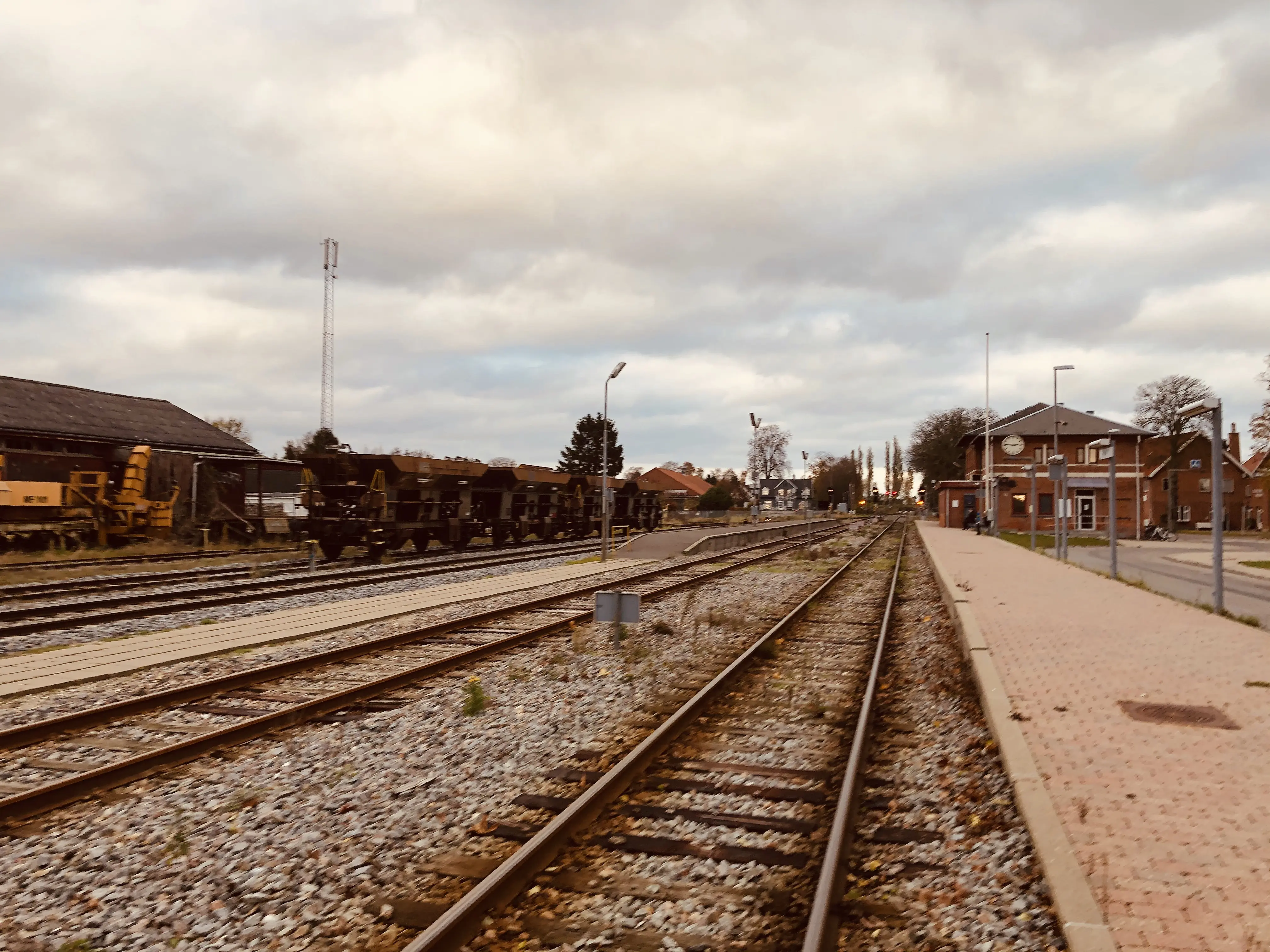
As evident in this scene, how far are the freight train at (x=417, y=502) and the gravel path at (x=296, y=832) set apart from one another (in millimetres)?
13115

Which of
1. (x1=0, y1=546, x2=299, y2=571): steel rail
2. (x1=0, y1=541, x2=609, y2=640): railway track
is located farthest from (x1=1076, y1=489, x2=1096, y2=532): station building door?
(x1=0, y1=546, x2=299, y2=571): steel rail

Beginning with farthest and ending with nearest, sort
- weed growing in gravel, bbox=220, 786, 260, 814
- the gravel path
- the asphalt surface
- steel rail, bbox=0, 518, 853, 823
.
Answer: the asphalt surface → steel rail, bbox=0, 518, 853, 823 → weed growing in gravel, bbox=220, 786, 260, 814 → the gravel path

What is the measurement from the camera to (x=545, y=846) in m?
4.14

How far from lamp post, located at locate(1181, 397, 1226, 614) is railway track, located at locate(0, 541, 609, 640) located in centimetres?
1320

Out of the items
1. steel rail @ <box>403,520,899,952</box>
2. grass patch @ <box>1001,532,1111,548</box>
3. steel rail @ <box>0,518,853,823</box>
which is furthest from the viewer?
grass patch @ <box>1001,532,1111,548</box>

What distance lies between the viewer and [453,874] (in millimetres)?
4051

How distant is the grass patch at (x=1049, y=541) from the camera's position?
112 feet

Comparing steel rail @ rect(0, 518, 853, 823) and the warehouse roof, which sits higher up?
the warehouse roof

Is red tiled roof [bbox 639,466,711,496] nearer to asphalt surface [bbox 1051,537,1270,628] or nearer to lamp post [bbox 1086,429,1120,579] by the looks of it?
asphalt surface [bbox 1051,537,1270,628]

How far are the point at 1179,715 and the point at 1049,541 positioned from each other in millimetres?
33998

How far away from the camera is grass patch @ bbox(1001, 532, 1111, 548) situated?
3422 cm

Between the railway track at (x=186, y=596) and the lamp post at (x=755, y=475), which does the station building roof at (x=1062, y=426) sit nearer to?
the lamp post at (x=755, y=475)

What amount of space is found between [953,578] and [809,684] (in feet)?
36.5

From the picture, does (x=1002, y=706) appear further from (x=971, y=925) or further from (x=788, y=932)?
(x=788, y=932)
